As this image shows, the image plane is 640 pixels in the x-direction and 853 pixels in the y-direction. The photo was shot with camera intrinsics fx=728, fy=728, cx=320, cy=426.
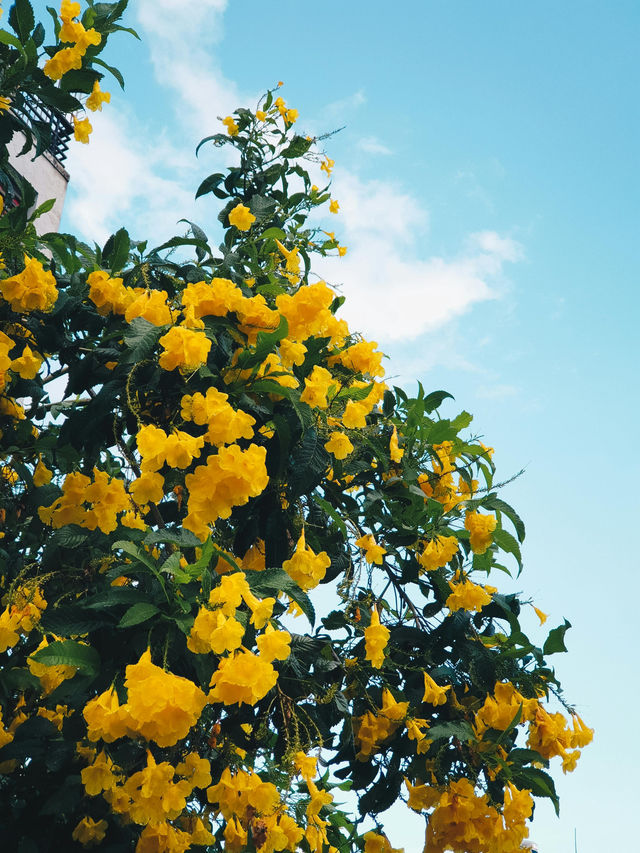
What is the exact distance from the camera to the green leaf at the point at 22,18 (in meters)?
1.91

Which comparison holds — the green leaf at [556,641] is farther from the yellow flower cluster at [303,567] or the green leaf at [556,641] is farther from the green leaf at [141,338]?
the green leaf at [141,338]

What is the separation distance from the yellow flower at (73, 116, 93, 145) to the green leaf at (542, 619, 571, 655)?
6.55 ft

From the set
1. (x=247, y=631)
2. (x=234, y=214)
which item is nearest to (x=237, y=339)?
(x=247, y=631)

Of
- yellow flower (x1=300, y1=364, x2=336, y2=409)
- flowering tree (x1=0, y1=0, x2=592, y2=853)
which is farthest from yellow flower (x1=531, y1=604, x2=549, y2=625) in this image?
yellow flower (x1=300, y1=364, x2=336, y2=409)

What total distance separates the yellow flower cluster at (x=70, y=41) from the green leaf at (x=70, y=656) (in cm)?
151

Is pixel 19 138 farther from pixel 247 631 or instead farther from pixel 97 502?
pixel 247 631

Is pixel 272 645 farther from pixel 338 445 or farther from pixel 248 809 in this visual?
pixel 338 445

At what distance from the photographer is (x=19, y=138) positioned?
22.0 ft

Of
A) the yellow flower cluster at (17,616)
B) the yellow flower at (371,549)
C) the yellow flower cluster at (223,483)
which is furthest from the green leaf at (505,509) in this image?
the yellow flower cluster at (17,616)

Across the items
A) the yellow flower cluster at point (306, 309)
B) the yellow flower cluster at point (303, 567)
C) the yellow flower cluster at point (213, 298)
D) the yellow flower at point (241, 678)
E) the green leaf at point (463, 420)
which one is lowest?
the yellow flower at point (241, 678)

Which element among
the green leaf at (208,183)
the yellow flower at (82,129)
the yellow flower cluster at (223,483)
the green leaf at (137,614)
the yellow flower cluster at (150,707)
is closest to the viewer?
the yellow flower cluster at (150,707)

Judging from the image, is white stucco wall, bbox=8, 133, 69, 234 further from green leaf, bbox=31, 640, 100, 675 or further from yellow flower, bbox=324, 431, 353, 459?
green leaf, bbox=31, 640, 100, 675

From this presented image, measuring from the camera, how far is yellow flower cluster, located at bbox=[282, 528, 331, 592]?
1.59m

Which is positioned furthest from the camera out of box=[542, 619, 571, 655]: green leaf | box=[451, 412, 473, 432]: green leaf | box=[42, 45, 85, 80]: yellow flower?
box=[451, 412, 473, 432]: green leaf
